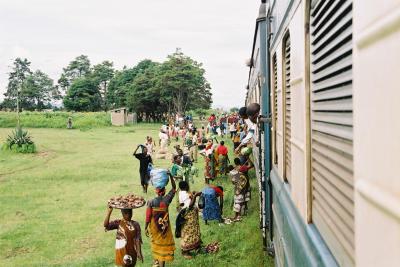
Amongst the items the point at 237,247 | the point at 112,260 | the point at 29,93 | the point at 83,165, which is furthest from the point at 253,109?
the point at 29,93

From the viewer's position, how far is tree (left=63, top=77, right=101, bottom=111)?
197ft

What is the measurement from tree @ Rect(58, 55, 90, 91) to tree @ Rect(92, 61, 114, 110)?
26.6 feet

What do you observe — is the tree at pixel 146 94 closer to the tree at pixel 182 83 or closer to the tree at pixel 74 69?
the tree at pixel 182 83

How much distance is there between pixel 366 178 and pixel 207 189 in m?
7.04

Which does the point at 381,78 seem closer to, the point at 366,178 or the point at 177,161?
the point at 366,178

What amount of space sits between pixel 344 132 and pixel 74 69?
8030cm

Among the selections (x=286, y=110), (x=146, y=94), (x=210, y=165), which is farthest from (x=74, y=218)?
(x=146, y=94)

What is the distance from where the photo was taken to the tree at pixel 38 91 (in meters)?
70.9

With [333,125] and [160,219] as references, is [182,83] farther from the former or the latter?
[333,125]

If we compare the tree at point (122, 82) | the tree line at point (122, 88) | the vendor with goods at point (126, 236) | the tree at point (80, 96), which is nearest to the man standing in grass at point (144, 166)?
the vendor with goods at point (126, 236)

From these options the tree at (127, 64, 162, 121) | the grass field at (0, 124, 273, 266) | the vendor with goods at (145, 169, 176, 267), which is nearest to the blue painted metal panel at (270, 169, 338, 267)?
the vendor with goods at (145, 169, 176, 267)

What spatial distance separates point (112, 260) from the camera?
6.42 metres

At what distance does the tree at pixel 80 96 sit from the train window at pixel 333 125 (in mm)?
60074

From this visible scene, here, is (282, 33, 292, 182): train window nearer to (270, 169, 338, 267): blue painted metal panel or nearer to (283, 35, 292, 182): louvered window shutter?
(283, 35, 292, 182): louvered window shutter
